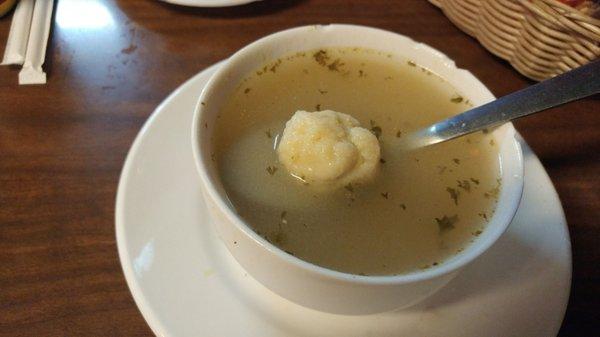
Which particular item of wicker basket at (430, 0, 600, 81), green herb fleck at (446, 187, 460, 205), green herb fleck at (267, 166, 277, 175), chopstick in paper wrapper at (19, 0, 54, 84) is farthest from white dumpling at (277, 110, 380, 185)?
chopstick in paper wrapper at (19, 0, 54, 84)

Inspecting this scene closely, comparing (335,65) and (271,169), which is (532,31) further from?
(271,169)

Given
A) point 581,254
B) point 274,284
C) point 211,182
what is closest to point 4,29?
point 211,182

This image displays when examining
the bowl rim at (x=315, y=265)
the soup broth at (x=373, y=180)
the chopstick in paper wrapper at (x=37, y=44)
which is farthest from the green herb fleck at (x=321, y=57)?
the chopstick in paper wrapper at (x=37, y=44)

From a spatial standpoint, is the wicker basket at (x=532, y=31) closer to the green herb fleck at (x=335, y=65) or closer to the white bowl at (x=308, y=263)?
the white bowl at (x=308, y=263)

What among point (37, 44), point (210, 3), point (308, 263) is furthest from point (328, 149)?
point (37, 44)

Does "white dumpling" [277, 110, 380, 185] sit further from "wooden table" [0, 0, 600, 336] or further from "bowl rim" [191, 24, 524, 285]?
"wooden table" [0, 0, 600, 336]
